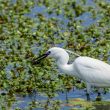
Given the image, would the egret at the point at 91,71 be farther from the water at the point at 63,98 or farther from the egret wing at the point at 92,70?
the water at the point at 63,98

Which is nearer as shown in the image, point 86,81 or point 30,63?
point 86,81

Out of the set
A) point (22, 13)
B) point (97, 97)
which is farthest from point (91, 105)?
point (22, 13)

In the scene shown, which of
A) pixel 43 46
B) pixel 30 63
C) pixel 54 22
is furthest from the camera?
pixel 54 22

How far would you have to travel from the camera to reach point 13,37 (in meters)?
18.9

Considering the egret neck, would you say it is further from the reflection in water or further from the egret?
the reflection in water

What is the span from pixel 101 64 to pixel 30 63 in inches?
109

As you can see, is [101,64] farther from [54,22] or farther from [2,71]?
[54,22]

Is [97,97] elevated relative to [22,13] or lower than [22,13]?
lower

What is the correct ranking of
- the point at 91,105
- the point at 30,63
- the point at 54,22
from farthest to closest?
the point at 54,22
the point at 30,63
the point at 91,105

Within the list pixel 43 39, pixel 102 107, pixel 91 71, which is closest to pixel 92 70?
pixel 91 71

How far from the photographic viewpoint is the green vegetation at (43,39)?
14.8 m

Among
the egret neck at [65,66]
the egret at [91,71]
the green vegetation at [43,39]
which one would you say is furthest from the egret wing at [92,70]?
the green vegetation at [43,39]

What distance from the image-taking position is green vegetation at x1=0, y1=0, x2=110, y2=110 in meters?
14.8

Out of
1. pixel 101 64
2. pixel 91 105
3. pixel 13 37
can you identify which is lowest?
pixel 91 105
